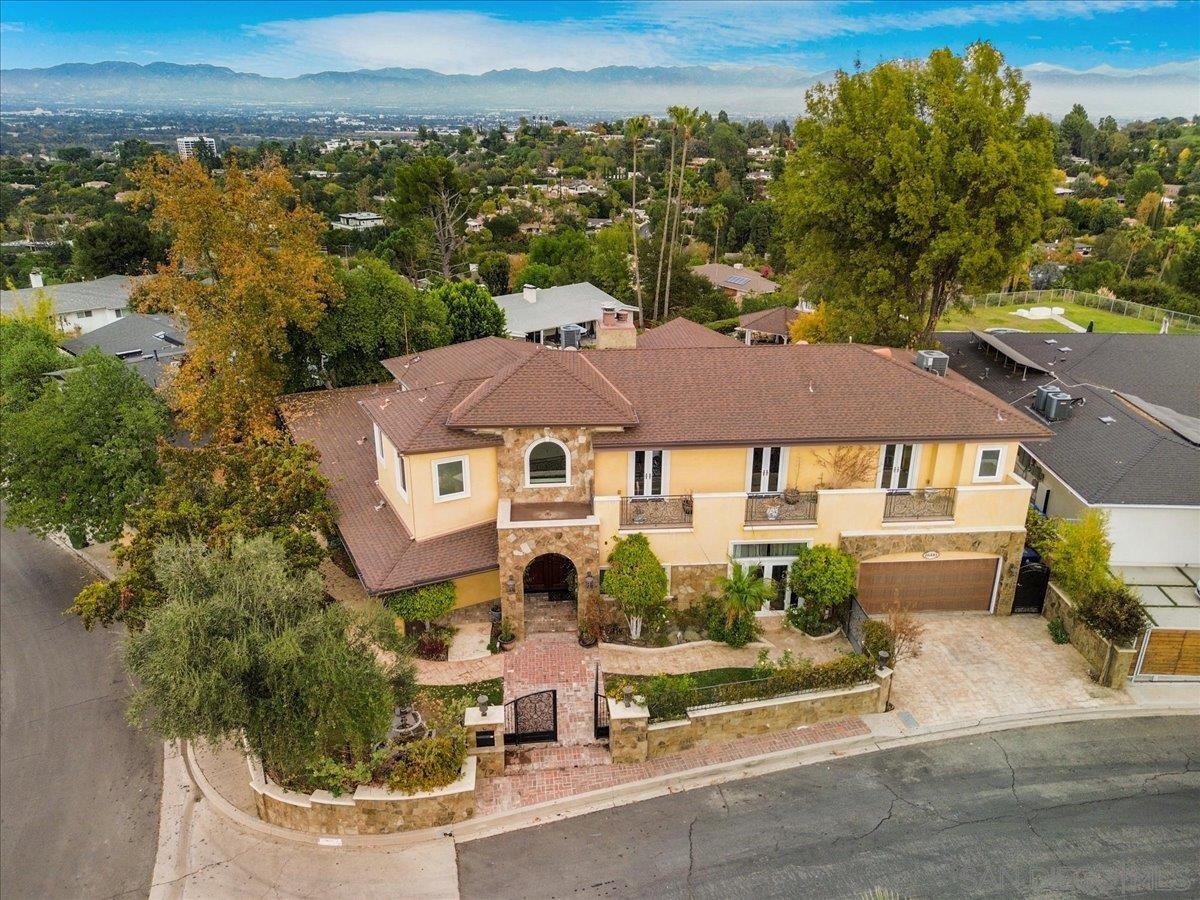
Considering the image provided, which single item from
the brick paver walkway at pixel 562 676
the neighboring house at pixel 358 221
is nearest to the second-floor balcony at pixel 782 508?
the brick paver walkway at pixel 562 676

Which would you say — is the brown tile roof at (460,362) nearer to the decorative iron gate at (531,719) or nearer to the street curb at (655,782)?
the decorative iron gate at (531,719)

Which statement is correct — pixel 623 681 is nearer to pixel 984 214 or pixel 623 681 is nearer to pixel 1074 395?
pixel 1074 395

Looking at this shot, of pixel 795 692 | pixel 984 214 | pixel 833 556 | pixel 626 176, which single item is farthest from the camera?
pixel 626 176

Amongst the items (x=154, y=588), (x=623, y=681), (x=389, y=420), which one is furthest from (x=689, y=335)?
(x=154, y=588)

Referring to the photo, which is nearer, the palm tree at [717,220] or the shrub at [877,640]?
the shrub at [877,640]

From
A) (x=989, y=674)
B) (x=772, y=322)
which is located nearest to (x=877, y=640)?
(x=989, y=674)

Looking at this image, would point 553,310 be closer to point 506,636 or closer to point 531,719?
point 506,636

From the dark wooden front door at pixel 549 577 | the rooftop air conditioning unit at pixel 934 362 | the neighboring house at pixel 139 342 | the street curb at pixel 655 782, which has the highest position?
the rooftop air conditioning unit at pixel 934 362
